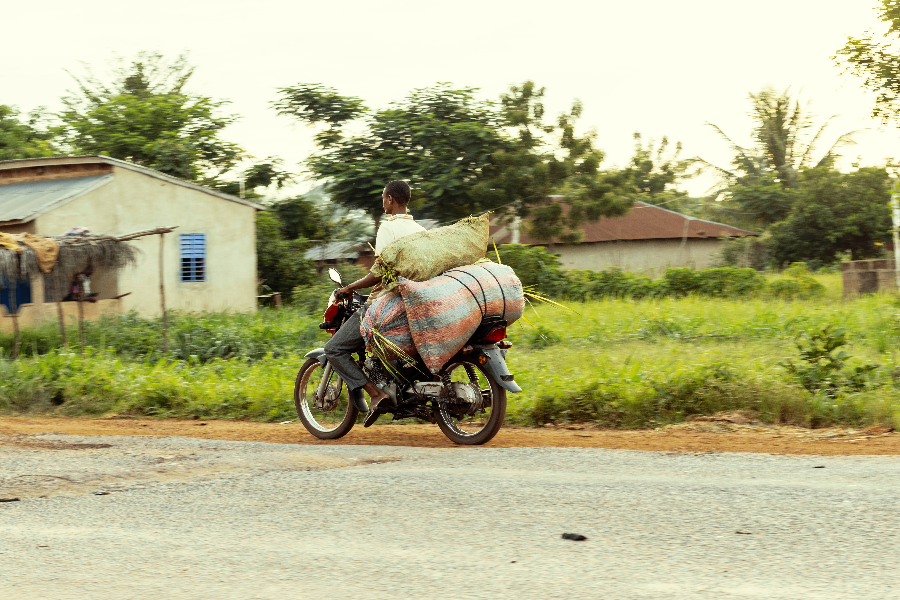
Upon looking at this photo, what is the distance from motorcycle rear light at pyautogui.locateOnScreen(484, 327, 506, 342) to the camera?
21.1ft

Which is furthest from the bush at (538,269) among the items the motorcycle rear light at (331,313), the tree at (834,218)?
the motorcycle rear light at (331,313)

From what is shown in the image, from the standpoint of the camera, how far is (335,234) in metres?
31.0

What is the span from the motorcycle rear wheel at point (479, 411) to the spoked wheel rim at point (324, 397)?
84 centimetres

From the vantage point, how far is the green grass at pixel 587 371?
8094 millimetres

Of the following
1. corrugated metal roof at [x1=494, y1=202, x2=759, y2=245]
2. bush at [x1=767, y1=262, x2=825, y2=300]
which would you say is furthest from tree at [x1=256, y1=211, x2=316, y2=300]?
bush at [x1=767, y1=262, x2=825, y2=300]

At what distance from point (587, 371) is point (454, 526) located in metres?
5.69

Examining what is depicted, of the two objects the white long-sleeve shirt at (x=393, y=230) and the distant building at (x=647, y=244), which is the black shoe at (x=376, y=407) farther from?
the distant building at (x=647, y=244)

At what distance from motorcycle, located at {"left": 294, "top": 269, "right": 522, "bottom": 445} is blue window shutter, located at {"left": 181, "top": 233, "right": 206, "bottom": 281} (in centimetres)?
1549

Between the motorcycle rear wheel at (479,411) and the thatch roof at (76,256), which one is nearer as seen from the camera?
the motorcycle rear wheel at (479,411)

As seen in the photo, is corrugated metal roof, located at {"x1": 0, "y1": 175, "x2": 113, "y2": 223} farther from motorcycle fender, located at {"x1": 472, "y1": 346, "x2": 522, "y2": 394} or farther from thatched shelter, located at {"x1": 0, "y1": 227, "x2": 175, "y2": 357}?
motorcycle fender, located at {"x1": 472, "y1": 346, "x2": 522, "y2": 394}

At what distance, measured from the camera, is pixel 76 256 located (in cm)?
1417

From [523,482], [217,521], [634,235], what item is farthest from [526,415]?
[634,235]

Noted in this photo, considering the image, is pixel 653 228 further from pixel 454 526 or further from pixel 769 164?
pixel 454 526

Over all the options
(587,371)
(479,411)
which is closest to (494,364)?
(479,411)
